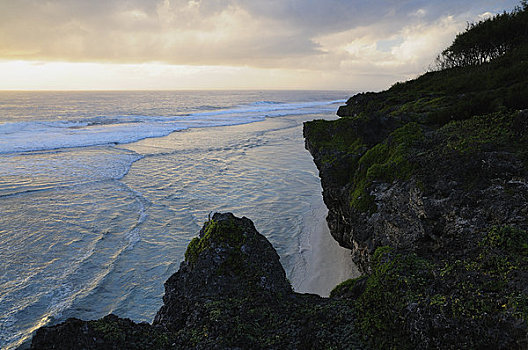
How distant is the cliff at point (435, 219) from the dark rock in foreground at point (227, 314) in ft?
2.18

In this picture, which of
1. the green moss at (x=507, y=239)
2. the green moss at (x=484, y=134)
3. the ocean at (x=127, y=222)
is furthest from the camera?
the ocean at (x=127, y=222)

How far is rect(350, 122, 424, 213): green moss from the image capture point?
7632 millimetres

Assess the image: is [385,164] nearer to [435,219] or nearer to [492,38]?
[435,219]

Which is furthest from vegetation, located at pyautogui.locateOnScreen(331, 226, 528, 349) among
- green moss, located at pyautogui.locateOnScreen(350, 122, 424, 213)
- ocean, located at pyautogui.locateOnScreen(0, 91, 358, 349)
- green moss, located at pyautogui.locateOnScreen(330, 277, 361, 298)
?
ocean, located at pyautogui.locateOnScreen(0, 91, 358, 349)

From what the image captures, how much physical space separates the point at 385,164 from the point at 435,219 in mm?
2417

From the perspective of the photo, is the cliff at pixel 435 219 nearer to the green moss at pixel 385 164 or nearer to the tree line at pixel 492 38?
the green moss at pixel 385 164

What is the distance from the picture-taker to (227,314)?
14.3 feet

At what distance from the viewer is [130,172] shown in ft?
70.2

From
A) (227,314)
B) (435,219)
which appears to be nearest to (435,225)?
(435,219)

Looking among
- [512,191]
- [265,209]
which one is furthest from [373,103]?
[512,191]

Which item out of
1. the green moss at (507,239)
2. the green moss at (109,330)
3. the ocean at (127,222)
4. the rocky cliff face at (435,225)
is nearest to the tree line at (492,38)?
the ocean at (127,222)

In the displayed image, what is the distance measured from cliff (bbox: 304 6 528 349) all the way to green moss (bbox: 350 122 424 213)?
33 mm

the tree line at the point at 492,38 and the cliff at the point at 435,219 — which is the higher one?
the tree line at the point at 492,38

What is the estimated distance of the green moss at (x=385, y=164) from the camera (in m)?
7.63
